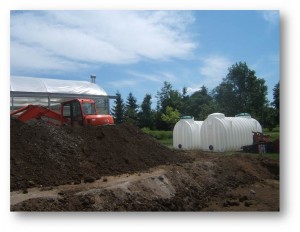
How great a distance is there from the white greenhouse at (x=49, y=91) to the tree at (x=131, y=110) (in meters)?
0.26

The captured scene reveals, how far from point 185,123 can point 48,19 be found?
95.8 inches

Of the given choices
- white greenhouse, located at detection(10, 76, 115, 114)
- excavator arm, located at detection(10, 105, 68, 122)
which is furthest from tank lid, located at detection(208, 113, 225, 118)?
excavator arm, located at detection(10, 105, 68, 122)

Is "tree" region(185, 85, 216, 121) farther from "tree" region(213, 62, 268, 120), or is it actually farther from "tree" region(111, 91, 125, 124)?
"tree" region(111, 91, 125, 124)

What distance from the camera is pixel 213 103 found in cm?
539

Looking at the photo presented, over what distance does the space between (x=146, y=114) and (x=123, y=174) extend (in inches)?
40.2

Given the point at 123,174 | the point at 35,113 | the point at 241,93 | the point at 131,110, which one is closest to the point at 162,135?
the point at 131,110

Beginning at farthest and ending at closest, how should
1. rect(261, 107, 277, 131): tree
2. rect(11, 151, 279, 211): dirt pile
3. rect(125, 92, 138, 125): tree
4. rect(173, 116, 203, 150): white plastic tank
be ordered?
rect(173, 116, 203, 150): white plastic tank, rect(125, 92, 138, 125): tree, rect(261, 107, 277, 131): tree, rect(11, 151, 279, 211): dirt pile

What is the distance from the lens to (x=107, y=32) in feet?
16.9

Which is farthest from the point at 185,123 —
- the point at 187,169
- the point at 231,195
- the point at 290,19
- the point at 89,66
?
the point at 290,19

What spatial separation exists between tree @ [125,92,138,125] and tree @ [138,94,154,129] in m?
0.09

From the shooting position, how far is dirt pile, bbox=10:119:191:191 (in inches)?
205

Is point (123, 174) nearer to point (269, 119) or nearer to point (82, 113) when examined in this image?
point (82, 113)

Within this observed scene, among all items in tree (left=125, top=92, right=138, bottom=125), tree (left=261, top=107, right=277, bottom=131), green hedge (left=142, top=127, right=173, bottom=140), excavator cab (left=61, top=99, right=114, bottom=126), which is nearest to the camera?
tree (left=261, top=107, right=277, bottom=131)

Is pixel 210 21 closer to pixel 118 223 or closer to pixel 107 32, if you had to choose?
pixel 107 32
